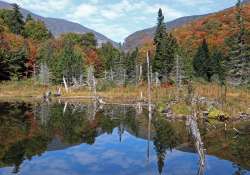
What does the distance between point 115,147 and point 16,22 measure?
134 metres

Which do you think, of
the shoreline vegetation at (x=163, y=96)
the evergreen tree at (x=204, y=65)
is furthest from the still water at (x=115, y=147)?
the evergreen tree at (x=204, y=65)

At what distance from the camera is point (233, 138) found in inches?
1490

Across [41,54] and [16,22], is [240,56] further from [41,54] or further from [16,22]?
[16,22]

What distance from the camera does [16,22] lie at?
16100 cm

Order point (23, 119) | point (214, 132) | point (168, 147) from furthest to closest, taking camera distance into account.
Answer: point (23, 119)
point (214, 132)
point (168, 147)

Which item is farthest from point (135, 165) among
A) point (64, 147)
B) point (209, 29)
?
point (209, 29)

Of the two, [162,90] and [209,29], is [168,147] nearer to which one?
[162,90]

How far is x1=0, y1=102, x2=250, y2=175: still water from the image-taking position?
28266 millimetres

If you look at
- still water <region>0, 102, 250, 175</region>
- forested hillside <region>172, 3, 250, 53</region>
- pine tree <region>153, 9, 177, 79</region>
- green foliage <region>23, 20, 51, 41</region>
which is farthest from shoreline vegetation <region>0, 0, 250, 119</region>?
forested hillside <region>172, 3, 250, 53</region>

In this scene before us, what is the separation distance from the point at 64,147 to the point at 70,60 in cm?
7821

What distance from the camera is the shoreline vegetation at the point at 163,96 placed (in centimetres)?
5386

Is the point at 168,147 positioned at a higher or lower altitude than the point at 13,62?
lower

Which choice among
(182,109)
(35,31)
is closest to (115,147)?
(182,109)

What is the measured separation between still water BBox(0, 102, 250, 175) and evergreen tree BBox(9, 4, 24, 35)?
111700 mm
